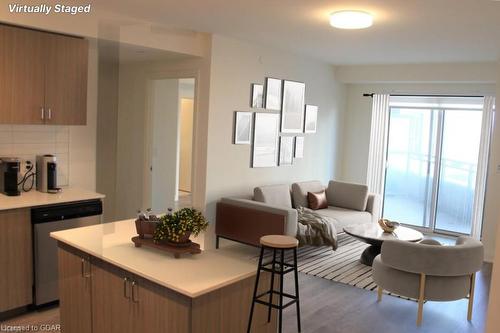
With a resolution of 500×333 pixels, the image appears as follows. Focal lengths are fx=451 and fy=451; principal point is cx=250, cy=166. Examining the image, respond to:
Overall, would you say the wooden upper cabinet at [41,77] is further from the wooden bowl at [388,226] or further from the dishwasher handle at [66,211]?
the wooden bowl at [388,226]

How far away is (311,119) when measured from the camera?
7.04 metres

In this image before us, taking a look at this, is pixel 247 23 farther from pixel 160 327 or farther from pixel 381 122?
pixel 381 122

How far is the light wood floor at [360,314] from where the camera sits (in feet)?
12.3

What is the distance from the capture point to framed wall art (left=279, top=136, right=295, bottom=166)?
6512mm

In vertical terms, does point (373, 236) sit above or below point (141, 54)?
below

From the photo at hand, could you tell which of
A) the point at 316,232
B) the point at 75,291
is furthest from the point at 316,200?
the point at 75,291

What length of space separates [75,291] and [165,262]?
0.82m

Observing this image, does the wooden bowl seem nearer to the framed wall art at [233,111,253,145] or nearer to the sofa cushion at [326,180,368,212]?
the sofa cushion at [326,180,368,212]

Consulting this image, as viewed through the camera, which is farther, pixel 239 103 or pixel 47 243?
pixel 239 103

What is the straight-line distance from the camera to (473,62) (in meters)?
6.33

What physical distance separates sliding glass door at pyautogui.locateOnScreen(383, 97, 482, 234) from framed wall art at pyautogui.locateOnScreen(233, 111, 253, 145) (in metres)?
3.06

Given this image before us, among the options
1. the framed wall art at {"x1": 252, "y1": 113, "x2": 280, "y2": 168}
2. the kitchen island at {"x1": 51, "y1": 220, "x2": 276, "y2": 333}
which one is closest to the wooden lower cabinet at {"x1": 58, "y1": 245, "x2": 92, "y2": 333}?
the kitchen island at {"x1": 51, "y1": 220, "x2": 276, "y2": 333}

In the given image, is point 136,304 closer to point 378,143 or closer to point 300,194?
point 300,194

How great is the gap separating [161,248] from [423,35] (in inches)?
141
